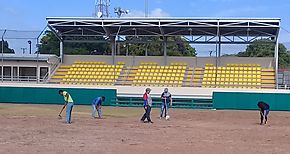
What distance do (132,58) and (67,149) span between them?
3255 centimetres

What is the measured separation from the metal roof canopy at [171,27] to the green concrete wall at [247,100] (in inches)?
255

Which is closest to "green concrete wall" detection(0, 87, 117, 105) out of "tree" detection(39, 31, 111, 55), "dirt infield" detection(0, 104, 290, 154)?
"dirt infield" detection(0, 104, 290, 154)

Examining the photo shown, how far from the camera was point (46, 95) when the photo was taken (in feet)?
129

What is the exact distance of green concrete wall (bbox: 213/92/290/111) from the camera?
3609cm

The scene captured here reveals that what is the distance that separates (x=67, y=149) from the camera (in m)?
12.8

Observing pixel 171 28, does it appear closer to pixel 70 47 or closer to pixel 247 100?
pixel 247 100

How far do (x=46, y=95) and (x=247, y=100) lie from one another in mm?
15725

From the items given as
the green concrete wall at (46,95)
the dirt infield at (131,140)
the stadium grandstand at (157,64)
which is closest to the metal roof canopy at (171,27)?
the stadium grandstand at (157,64)

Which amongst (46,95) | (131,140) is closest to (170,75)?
(46,95)

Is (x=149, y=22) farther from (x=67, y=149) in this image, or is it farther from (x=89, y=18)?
(x=67, y=149)

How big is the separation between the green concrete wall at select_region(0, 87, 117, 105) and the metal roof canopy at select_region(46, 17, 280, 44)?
20.6ft

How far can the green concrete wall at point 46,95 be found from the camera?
38625mm

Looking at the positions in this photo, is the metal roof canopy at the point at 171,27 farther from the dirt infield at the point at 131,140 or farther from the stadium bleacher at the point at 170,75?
the dirt infield at the point at 131,140

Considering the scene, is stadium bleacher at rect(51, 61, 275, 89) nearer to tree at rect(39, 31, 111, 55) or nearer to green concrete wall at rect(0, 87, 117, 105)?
green concrete wall at rect(0, 87, 117, 105)
